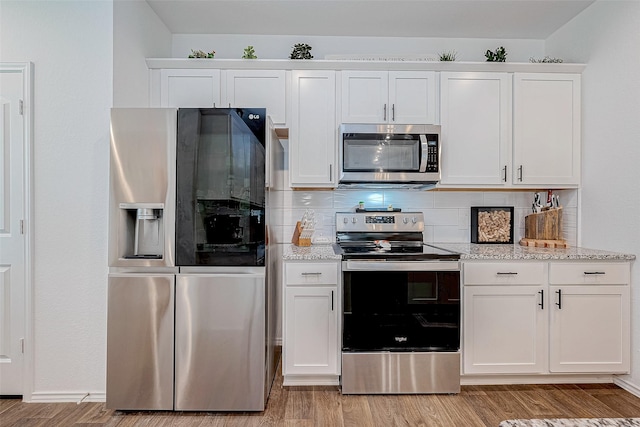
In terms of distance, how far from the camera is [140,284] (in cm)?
210

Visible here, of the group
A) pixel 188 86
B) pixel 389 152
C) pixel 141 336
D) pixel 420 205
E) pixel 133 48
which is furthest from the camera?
pixel 420 205

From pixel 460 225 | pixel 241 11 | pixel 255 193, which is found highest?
pixel 241 11

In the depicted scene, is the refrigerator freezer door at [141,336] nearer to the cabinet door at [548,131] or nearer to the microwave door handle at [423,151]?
the microwave door handle at [423,151]

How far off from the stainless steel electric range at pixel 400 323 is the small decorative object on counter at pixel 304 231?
516 millimetres

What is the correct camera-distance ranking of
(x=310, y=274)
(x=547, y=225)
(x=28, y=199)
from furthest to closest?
(x=547, y=225)
(x=310, y=274)
(x=28, y=199)

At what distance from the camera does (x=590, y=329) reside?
93.8 inches

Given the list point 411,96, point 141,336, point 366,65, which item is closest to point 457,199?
point 411,96

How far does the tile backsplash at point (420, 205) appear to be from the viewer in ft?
10.0

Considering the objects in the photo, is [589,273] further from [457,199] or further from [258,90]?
[258,90]

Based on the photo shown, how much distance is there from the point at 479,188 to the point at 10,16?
339 centimetres

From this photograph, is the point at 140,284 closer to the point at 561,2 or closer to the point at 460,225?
the point at 460,225

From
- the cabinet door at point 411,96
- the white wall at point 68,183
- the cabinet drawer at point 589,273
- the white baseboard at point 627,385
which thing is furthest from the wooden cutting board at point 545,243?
the white wall at point 68,183

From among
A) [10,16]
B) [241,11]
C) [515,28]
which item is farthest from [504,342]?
[10,16]

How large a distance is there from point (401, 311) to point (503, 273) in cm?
73
